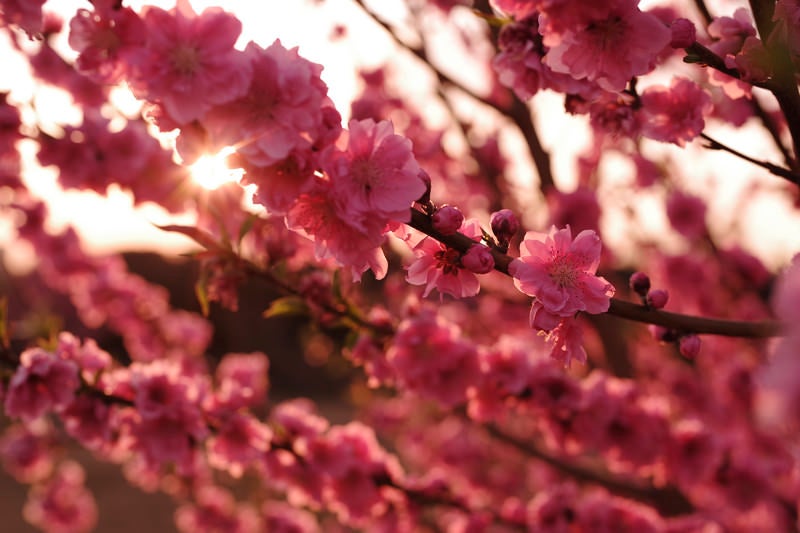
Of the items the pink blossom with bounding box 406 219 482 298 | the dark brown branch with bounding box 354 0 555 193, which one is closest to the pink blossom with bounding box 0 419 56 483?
the dark brown branch with bounding box 354 0 555 193

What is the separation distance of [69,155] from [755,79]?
273 centimetres

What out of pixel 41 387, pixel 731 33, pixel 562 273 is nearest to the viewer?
pixel 562 273

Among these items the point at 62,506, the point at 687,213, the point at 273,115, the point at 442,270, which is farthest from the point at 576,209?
the point at 62,506

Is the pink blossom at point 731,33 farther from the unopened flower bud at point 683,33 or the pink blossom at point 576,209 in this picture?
the pink blossom at point 576,209

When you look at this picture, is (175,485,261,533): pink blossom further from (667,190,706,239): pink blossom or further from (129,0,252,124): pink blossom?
(129,0,252,124): pink blossom

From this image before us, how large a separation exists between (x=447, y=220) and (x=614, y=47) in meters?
0.55

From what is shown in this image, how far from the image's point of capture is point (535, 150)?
395 cm

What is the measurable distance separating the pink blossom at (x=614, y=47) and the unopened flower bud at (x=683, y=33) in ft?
0.08

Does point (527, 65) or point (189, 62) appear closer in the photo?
point (189, 62)

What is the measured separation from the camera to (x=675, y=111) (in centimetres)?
169

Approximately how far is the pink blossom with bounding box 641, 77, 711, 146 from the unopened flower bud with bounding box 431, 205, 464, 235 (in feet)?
2.54

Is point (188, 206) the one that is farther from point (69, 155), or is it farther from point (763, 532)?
point (763, 532)

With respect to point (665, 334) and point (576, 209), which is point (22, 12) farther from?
point (576, 209)

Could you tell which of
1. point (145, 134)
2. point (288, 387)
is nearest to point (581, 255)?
point (145, 134)
